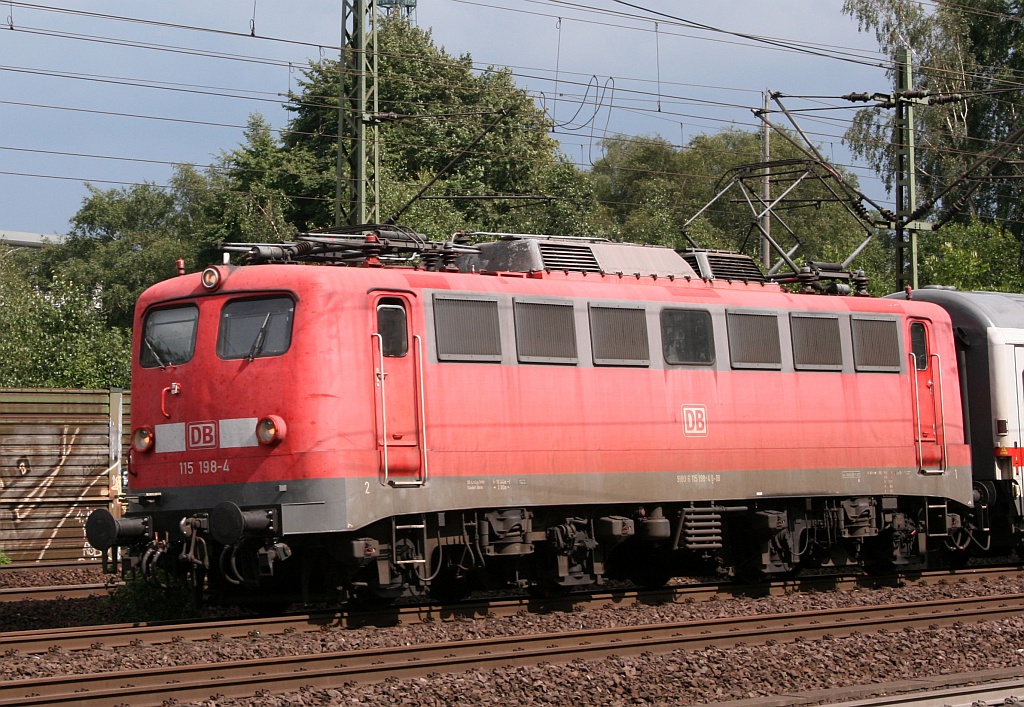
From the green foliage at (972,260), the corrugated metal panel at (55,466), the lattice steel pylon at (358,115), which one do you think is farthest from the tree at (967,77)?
the corrugated metal panel at (55,466)

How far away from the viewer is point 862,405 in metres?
17.0

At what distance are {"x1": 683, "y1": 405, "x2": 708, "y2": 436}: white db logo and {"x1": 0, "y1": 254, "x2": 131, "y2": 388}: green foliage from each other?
652 inches

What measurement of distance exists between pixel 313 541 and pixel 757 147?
7108 centimetres

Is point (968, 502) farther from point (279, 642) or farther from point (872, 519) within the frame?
point (279, 642)

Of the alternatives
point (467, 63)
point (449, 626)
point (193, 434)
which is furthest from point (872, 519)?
point (467, 63)

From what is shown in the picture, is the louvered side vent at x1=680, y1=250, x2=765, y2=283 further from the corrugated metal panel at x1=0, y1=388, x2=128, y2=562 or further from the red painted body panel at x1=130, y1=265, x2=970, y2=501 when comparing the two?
the corrugated metal panel at x1=0, y1=388, x2=128, y2=562

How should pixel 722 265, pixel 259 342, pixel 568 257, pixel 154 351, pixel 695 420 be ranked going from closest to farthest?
pixel 259 342, pixel 154 351, pixel 568 257, pixel 695 420, pixel 722 265

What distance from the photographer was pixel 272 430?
40.4ft

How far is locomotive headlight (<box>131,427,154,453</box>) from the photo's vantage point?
13219mm

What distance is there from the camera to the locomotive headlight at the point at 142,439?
520 inches

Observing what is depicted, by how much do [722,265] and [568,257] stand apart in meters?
2.77

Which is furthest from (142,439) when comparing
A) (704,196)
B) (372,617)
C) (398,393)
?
(704,196)

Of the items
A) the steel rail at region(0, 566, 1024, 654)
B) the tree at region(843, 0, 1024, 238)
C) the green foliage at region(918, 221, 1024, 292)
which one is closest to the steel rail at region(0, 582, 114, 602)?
the steel rail at region(0, 566, 1024, 654)

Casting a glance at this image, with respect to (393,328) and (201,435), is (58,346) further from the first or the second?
(393,328)
